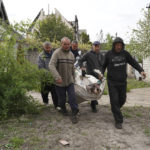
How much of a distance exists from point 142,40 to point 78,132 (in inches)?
462

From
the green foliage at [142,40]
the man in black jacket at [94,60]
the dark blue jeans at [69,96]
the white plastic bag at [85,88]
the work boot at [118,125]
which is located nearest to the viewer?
the work boot at [118,125]

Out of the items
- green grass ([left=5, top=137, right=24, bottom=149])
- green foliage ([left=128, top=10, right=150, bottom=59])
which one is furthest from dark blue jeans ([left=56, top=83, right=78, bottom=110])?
green foliage ([left=128, top=10, right=150, bottom=59])

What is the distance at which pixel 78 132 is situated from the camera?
4191 millimetres

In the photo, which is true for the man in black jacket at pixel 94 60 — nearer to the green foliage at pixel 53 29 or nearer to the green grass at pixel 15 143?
the green grass at pixel 15 143

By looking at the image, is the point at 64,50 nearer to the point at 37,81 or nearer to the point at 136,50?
the point at 37,81

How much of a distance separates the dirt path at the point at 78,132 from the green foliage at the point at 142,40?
940cm

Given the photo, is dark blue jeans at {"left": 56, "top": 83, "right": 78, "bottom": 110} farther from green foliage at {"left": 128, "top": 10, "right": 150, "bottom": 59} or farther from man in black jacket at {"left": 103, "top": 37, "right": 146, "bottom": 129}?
green foliage at {"left": 128, "top": 10, "right": 150, "bottom": 59}

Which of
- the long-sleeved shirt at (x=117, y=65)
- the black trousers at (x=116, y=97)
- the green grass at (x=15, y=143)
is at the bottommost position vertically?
the green grass at (x=15, y=143)

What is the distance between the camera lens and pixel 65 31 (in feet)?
110

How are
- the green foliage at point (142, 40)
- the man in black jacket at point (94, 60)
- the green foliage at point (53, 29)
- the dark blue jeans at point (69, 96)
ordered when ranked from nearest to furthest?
the dark blue jeans at point (69, 96), the man in black jacket at point (94, 60), the green foliage at point (142, 40), the green foliage at point (53, 29)

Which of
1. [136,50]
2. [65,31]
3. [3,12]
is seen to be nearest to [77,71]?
[136,50]

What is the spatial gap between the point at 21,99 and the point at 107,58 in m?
2.17

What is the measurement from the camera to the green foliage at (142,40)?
46.2ft

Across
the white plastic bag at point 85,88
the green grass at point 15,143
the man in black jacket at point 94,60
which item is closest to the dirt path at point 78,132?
the green grass at point 15,143
